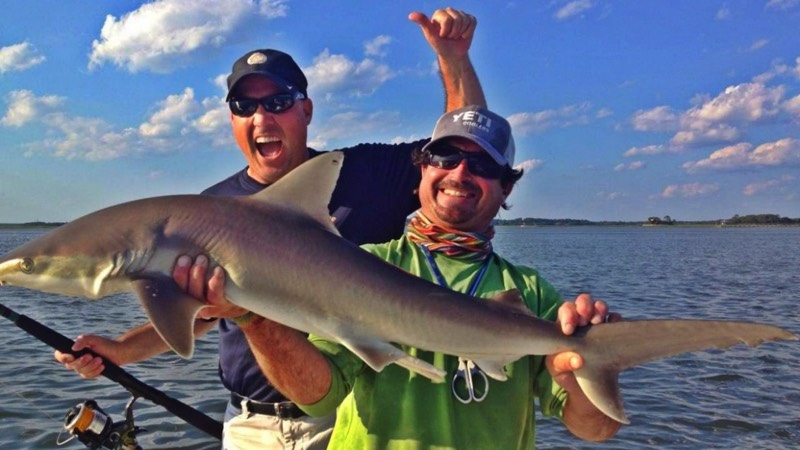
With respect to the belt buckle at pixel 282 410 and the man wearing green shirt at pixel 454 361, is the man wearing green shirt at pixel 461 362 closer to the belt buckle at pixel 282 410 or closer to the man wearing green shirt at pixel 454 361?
the man wearing green shirt at pixel 454 361

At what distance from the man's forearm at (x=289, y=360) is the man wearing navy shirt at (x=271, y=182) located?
1.24m

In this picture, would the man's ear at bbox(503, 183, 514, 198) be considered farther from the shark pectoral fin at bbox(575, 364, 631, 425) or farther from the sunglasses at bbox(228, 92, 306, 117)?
the sunglasses at bbox(228, 92, 306, 117)

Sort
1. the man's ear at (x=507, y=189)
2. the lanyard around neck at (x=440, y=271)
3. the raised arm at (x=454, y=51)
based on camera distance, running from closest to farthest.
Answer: the lanyard around neck at (x=440, y=271), the man's ear at (x=507, y=189), the raised arm at (x=454, y=51)

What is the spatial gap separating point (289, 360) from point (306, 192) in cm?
69

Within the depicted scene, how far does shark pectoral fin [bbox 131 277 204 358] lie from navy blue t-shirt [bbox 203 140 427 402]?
1529 mm

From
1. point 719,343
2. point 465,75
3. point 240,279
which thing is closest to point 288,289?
point 240,279

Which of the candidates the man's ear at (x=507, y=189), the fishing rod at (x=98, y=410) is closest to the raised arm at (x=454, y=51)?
the man's ear at (x=507, y=189)

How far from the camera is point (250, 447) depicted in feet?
14.6

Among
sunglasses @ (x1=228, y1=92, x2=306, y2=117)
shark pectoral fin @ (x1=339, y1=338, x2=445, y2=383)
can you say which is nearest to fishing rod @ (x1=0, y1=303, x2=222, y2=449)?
sunglasses @ (x1=228, y1=92, x2=306, y2=117)

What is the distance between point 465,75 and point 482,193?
1.80m

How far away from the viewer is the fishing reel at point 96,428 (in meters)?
4.68

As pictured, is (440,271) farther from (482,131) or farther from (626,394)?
(626,394)

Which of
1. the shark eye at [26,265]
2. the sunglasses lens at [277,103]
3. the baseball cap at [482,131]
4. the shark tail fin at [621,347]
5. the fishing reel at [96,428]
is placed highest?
the sunglasses lens at [277,103]

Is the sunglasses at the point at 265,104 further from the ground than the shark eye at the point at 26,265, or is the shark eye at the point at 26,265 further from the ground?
the sunglasses at the point at 265,104
